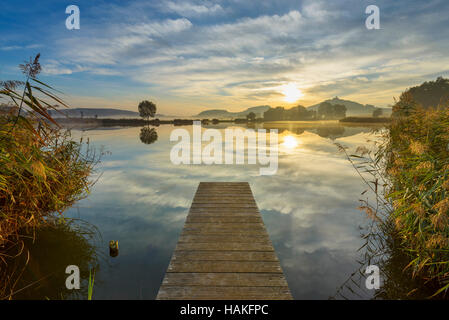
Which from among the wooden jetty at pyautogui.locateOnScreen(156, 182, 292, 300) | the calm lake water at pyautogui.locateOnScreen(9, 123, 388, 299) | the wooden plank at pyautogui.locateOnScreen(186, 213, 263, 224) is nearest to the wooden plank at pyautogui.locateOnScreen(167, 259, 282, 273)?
the wooden jetty at pyautogui.locateOnScreen(156, 182, 292, 300)

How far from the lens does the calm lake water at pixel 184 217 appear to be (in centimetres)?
420

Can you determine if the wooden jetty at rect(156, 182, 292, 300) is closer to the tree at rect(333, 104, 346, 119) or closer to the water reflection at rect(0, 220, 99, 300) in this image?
the water reflection at rect(0, 220, 99, 300)

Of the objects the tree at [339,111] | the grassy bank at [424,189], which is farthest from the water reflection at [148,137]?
the tree at [339,111]

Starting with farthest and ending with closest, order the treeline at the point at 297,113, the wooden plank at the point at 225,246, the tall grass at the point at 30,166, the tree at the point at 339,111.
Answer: the treeline at the point at 297,113, the tree at the point at 339,111, the wooden plank at the point at 225,246, the tall grass at the point at 30,166

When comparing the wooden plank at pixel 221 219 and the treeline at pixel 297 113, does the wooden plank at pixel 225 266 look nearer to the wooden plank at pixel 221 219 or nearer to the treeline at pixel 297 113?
the wooden plank at pixel 221 219

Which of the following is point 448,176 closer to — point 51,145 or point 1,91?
point 1,91

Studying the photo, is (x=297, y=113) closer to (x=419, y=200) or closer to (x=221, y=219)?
(x=221, y=219)

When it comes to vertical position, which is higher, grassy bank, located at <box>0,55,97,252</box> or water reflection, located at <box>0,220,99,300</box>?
grassy bank, located at <box>0,55,97,252</box>

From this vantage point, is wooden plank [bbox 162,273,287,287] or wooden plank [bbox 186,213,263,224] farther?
wooden plank [bbox 186,213,263,224]

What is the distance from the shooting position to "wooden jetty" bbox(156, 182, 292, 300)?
116 inches

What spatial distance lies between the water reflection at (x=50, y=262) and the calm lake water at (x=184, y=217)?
4cm

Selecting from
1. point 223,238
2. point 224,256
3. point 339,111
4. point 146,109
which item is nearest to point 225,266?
point 224,256

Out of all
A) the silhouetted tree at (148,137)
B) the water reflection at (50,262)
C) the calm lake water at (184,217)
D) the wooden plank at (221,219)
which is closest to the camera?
the water reflection at (50,262)

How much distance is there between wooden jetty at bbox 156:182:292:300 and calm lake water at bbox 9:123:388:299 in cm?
93
